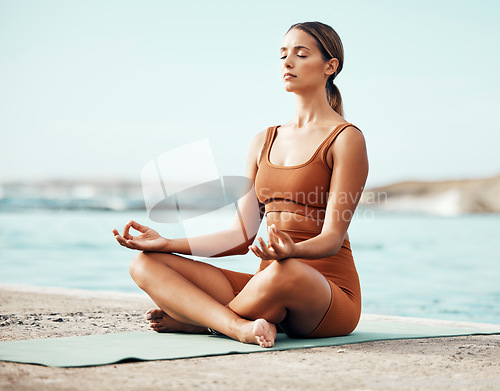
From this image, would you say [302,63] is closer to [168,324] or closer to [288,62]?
[288,62]

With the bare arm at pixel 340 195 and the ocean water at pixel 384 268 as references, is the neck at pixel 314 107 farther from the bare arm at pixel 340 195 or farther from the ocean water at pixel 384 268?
the ocean water at pixel 384 268

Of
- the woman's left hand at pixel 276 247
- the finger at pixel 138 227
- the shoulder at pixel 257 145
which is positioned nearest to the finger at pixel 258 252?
the woman's left hand at pixel 276 247

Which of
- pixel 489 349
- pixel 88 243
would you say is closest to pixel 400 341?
pixel 489 349

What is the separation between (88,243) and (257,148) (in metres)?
14.5

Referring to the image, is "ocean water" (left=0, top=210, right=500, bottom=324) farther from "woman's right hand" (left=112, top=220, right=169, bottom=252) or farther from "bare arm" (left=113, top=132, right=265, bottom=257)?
"woman's right hand" (left=112, top=220, right=169, bottom=252)

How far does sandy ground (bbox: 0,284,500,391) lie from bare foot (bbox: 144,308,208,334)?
344 mm

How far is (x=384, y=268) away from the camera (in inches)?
490

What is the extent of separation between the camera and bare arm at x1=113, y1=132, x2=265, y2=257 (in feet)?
10.0

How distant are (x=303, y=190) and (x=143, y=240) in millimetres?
764

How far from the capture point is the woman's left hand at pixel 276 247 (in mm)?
2584

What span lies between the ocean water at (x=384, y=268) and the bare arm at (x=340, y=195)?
14.2ft

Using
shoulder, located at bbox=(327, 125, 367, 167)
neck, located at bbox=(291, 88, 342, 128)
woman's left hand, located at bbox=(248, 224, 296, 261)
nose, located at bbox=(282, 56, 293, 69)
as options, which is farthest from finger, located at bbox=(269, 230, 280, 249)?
nose, located at bbox=(282, 56, 293, 69)

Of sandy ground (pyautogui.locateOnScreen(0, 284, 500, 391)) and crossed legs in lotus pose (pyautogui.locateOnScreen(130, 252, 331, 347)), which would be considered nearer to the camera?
sandy ground (pyautogui.locateOnScreen(0, 284, 500, 391))

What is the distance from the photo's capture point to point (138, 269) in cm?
310
